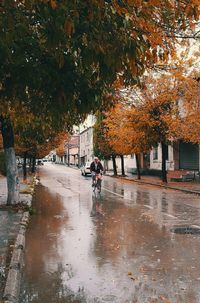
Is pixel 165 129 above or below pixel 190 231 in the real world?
above

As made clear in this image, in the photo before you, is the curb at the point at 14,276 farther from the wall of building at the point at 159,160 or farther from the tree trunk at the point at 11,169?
the wall of building at the point at 159,160

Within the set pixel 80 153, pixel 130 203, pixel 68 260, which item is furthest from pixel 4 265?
pixel 80 153

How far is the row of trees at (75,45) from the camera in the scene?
4738mm

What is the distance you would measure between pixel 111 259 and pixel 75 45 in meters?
4.30

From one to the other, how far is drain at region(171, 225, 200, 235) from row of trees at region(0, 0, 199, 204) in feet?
17.4

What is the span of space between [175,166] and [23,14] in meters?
36.5

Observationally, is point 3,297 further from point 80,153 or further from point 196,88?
point 80,153

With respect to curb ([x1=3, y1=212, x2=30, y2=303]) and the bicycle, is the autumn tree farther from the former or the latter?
curb ([x1=3, y1=212, x2=30, y2=303])

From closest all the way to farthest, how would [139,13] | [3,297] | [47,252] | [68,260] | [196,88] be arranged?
[139,13] < [3,297] < [68,260] < [47,252] < [196,88]

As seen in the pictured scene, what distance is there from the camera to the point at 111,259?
807 cm

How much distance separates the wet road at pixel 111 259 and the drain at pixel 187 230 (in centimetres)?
22

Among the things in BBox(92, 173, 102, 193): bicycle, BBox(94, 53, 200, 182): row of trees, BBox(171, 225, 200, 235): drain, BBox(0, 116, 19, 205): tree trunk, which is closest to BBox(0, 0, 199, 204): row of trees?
BBox(171, 225, 200, 235): drain

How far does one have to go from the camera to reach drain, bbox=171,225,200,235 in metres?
10.9

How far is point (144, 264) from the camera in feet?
25.1
